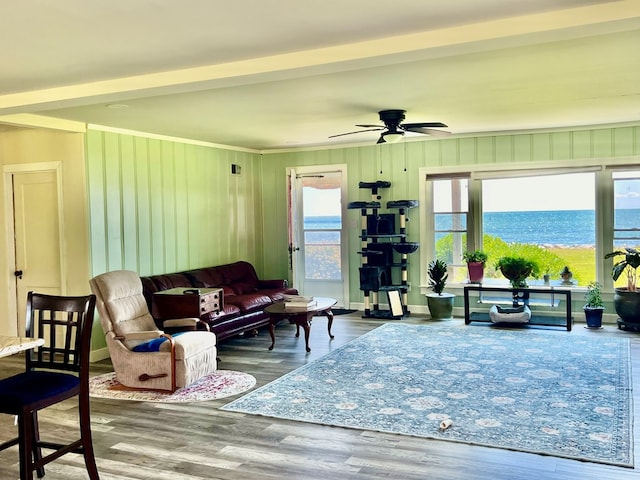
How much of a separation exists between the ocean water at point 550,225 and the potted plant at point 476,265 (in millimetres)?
459

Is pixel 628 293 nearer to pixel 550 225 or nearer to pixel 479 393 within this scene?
pixel 550 225

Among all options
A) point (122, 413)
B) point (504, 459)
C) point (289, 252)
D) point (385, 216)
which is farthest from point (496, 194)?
point (122, 413)

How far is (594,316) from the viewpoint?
7020 millimetres

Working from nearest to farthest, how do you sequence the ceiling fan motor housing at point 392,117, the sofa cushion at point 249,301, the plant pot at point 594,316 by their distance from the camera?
1. the ceiling fan motor housing at point 392,117
2. the sofa cushion at point 249,301
3. the plant pot at point 594,316

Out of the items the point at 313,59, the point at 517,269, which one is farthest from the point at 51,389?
the point at 517,269

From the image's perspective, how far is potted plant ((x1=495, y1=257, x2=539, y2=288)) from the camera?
7.33 m

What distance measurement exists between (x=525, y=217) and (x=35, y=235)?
6.15 m

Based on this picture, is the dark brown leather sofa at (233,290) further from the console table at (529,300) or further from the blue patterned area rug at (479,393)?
the console table at (529,300)

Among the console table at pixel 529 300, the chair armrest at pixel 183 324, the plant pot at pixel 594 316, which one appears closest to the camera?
the chair armrest at pixel 183 324

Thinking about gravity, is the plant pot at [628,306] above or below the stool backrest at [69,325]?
below

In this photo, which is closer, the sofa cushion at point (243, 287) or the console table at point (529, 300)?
the console table at point (529, 300)

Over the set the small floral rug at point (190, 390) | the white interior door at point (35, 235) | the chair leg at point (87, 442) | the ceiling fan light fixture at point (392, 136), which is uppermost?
the ceiling fan light fixture at point (392, 136)

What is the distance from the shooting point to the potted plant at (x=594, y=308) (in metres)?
7.01

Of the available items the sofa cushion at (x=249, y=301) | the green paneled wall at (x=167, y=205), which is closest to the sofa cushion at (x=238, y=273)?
the green paneled wall at (x=167, y=205)
